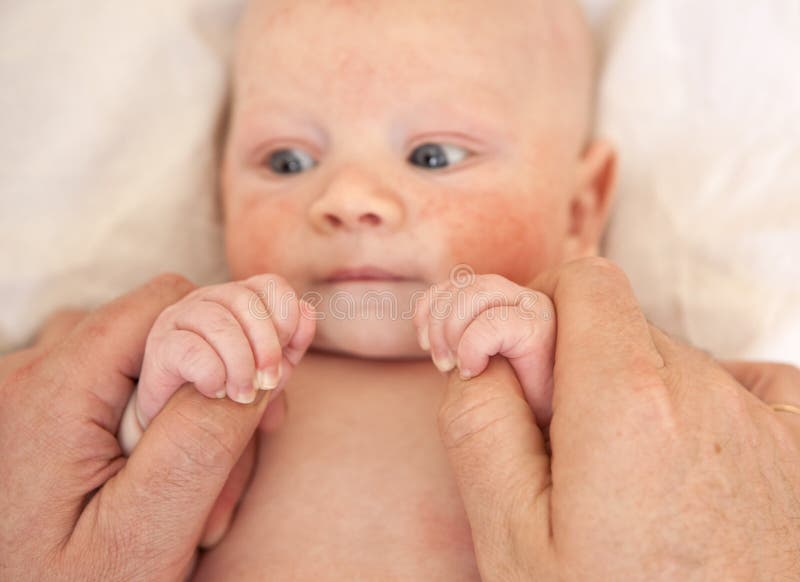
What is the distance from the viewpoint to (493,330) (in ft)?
3.37

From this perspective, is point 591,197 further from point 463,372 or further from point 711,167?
point 463,372

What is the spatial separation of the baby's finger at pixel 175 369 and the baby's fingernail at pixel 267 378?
0.04m

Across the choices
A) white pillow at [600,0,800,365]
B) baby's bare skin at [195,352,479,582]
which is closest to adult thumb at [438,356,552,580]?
baby's bare skin at [195,352,479,582]

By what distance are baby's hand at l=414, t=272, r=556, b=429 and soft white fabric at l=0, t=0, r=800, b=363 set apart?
0.71 meters

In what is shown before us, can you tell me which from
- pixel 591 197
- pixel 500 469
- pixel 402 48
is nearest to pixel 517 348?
pixel 500 469

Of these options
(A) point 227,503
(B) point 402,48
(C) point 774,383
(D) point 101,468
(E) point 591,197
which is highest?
(B) point 402,48

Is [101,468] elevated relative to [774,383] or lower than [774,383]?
lower

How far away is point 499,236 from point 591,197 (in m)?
0.44

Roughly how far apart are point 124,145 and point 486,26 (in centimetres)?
83

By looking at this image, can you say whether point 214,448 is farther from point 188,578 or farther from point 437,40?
point 437,40

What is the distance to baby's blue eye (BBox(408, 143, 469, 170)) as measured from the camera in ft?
4.78

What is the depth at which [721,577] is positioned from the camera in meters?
0.88

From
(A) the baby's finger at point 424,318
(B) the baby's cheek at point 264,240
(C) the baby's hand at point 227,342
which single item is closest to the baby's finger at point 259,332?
(C) the baby's hand at point 227,342

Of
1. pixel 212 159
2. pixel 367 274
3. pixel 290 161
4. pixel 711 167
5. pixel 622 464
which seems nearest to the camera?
pixel 622 464
